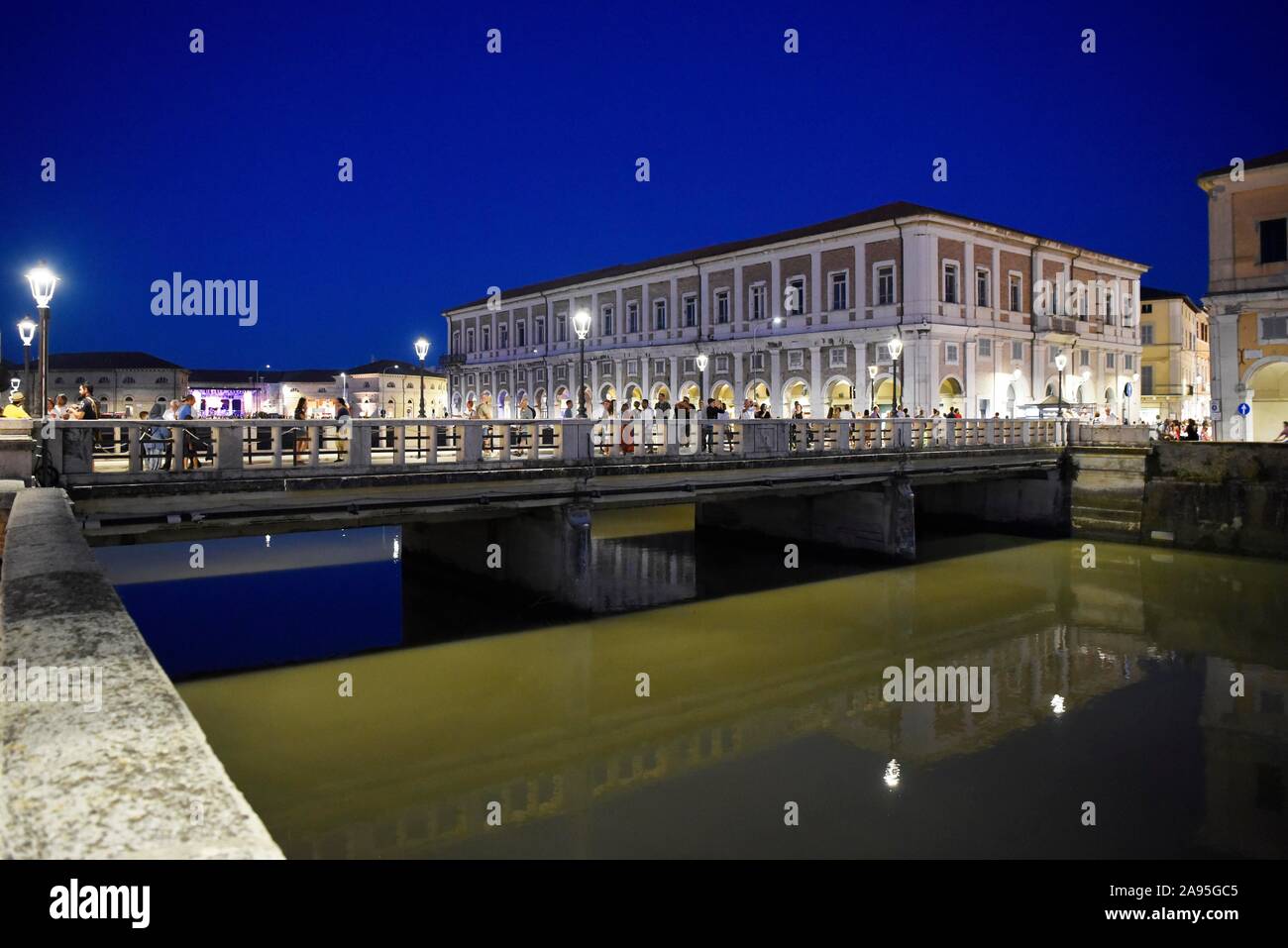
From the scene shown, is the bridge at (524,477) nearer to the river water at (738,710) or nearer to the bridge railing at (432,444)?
the bridge railing at (432,444)

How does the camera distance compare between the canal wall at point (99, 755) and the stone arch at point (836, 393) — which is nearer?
the canal wall at point (99, 755)

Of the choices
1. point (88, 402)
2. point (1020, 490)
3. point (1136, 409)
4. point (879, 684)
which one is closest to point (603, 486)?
point (879, 684)

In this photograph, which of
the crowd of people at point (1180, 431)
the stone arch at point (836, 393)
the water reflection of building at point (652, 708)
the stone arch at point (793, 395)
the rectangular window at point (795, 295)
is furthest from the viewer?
the stone arch at point (793, 395)

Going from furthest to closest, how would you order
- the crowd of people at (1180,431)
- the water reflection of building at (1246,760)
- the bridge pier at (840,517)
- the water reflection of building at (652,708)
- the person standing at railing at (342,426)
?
the crowd of people at (1180,431) < the bridge pier at (840,517) < the person standing at railing at (342,426) < the water reflection of building at (652,708) < the water reflection of building at (1246,760)

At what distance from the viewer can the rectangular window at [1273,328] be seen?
95.8 feet

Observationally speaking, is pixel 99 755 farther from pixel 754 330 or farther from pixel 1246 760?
pixel 754 330

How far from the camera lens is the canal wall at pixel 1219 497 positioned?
24078 mm

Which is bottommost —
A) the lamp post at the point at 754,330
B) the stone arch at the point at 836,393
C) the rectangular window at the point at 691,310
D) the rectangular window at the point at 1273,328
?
the stone arch at the point at 836,393

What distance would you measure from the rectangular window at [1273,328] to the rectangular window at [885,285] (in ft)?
42.8

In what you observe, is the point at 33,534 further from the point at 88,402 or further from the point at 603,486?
the point at 603,486

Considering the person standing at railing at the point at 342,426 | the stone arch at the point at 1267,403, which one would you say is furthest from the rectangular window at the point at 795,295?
the person standing at railing at the point at 342,426

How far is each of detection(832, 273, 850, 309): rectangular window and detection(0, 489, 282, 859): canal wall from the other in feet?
122

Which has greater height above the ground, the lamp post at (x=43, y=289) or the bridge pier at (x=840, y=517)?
the lamp post at (x=43, y=289)
